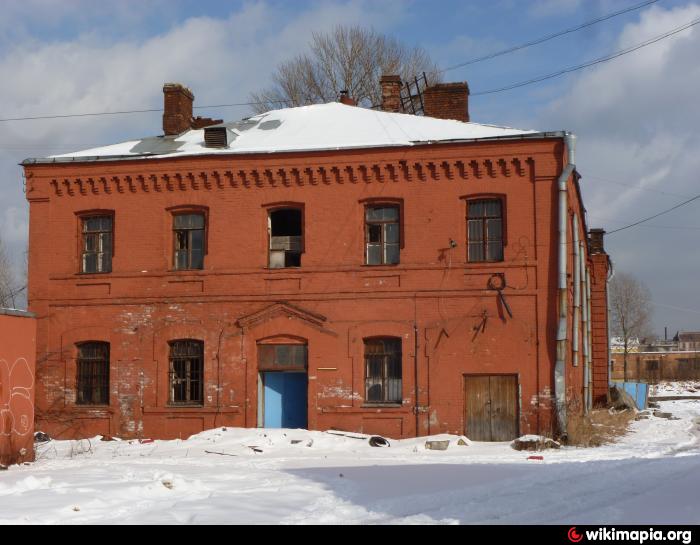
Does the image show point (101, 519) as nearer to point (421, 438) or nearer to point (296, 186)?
point (421, 438)

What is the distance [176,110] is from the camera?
83.1ft

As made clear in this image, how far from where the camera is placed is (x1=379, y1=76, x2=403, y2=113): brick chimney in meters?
25.4

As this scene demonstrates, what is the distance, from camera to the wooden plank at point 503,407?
20062 mm

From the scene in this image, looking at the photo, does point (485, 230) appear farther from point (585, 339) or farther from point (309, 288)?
point (585, 339)

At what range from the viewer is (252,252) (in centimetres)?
2150

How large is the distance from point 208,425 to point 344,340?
12.8 feet

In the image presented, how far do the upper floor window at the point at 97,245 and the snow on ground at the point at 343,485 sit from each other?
5035mm

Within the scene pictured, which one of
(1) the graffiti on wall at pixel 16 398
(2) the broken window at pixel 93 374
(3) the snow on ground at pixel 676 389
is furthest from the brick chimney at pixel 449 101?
(3) the snow on ground at pixel 676 389

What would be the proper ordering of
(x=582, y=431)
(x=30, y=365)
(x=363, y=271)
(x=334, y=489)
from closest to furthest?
(x=334, y=489)
(x=30, y=365)
(x=582, y=431)
(x=363, y=271)

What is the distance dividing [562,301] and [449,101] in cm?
725

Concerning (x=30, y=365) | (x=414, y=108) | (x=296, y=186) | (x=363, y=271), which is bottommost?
(x=30, y=365)

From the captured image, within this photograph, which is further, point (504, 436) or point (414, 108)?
point (414, 108)

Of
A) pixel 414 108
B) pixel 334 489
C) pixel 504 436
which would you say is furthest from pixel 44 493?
pixel 414 108

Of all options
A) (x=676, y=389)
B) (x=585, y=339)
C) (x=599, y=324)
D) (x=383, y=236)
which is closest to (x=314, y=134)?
(x=383, y=236)
